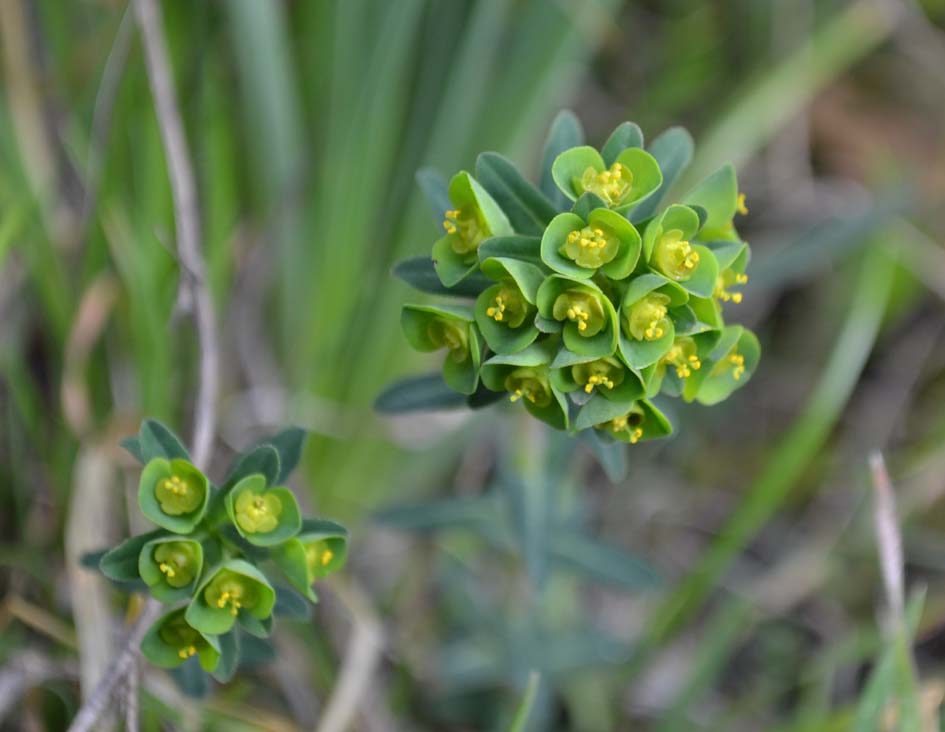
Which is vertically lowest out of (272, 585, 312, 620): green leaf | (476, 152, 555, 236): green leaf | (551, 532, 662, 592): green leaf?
(551, 532, 662, 592): green leaf

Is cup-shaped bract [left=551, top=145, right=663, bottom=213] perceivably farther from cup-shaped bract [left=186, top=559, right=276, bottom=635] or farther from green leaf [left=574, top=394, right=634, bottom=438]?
cup-shaped bract [left=186, top=559, right=276, bottom=635]

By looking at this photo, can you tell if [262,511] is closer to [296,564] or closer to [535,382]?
[296,564]

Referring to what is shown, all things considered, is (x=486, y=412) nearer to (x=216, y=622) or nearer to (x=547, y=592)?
(x=547, y=592)

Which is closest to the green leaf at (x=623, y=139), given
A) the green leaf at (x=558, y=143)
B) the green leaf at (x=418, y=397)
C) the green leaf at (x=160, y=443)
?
the green leaf at (x=558, y=143)

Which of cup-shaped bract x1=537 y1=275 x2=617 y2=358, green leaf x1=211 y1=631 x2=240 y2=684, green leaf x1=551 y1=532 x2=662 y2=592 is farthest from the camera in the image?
green leaf x1=551 y1=532 x2=662 y2=592

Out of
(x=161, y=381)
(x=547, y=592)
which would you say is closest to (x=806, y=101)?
(x=547, y=592)

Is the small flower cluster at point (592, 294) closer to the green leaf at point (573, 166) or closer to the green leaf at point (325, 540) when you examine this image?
the green leaf at point (573, 166)

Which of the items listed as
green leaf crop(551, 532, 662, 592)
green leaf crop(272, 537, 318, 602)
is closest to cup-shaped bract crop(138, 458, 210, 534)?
green leaf crop(272, 537, 318, 602)
